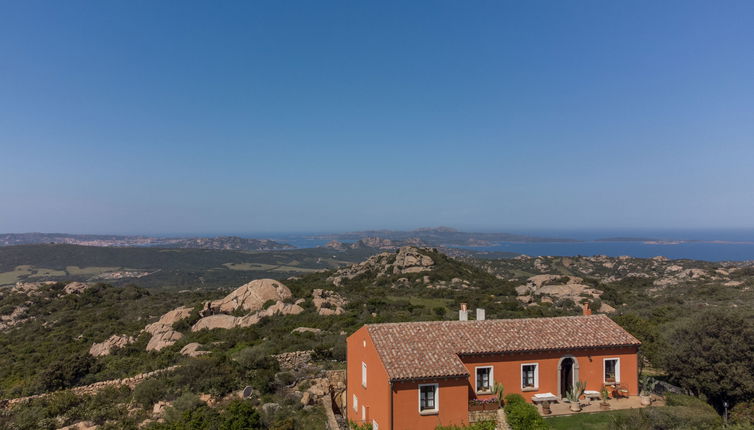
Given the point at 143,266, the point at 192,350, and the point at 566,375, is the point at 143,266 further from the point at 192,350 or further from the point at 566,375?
the point at 566,375

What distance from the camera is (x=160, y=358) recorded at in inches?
1024

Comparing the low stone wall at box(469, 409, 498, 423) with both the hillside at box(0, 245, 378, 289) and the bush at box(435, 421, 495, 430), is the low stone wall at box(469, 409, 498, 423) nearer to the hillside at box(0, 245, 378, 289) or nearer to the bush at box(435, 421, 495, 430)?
the bush at box(435, 421, 495, 430)

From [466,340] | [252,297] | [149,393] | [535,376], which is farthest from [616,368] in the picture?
[252,297]

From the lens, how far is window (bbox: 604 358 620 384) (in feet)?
56.1

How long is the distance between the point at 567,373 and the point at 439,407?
6.23 metres

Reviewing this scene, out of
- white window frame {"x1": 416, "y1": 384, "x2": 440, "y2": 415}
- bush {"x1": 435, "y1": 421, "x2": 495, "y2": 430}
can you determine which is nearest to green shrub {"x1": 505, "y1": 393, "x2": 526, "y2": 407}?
bush {"x1": 435, "y1": 421, "x2": 495, "y2": 430}

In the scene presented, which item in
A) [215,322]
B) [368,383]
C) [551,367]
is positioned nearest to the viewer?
[368,383]

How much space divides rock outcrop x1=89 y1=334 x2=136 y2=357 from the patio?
2842 cm

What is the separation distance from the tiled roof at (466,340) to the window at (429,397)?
530mm

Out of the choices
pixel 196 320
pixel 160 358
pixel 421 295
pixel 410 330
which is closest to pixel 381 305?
pixel 421 295

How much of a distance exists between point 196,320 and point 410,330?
24331mm

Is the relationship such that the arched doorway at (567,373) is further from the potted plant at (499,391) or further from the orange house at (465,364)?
the potted plant at (499,391)

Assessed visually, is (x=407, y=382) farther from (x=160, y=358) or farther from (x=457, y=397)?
(x=160, y=358)

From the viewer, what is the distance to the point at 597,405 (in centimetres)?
1603
